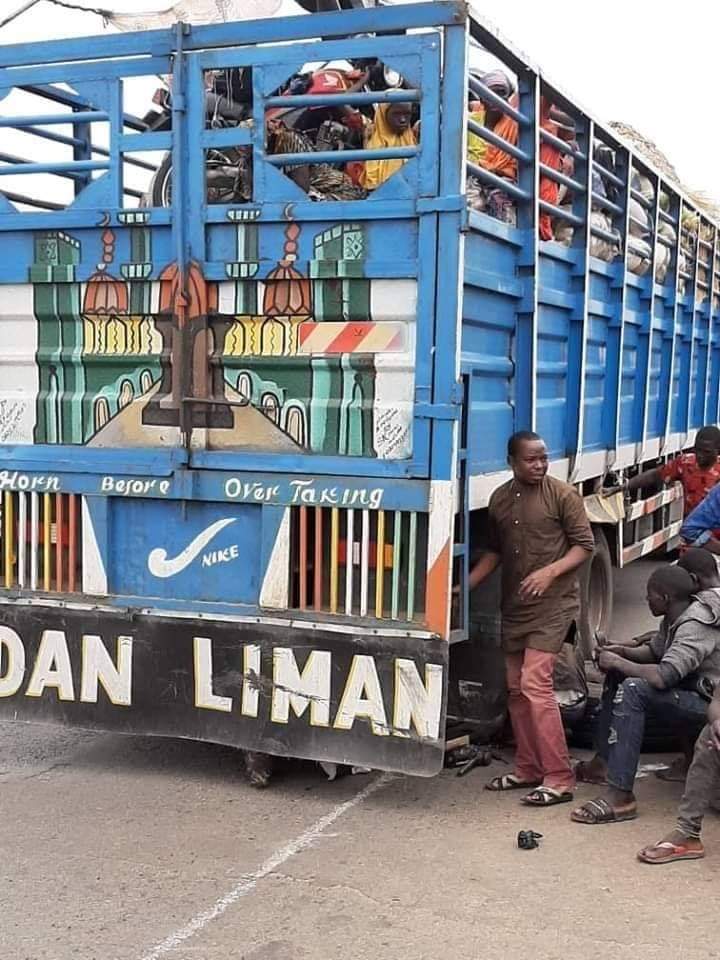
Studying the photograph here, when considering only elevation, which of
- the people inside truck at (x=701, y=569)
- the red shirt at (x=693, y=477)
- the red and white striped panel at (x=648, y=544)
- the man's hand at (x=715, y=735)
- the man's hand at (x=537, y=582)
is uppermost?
the red shirt at (x=693, y=477)

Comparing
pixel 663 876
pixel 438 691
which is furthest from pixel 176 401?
pixel 663 876

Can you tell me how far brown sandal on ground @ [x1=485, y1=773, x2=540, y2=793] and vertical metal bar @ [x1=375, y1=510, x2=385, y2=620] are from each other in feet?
3.01

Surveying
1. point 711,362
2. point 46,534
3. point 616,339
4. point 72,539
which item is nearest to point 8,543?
point 46,534

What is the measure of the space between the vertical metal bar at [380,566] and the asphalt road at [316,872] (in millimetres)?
818

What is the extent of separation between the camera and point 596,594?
697 centimetres

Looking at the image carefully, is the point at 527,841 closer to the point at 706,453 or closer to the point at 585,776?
the point at 585,776

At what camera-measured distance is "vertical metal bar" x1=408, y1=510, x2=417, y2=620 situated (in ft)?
15.0

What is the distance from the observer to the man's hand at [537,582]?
489 cm

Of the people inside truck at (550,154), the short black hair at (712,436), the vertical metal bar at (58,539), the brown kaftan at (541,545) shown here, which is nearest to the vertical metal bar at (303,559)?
the brown kaftan at (541,545)

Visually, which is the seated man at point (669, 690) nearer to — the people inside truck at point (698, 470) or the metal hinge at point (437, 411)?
the metal hinge at point (437, 411)

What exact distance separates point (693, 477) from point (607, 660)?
2.56 m

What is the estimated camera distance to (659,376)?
321 inches

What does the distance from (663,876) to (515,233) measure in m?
2.64

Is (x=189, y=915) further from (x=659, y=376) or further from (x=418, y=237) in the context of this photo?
(x=659, y=376)
